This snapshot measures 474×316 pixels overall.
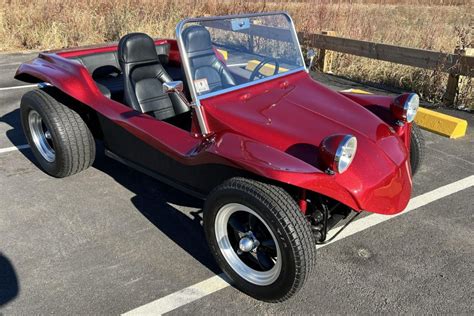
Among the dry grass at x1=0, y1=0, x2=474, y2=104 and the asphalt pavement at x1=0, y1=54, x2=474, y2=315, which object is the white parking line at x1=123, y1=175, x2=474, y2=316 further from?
the dry grass at x1=0, y1=0, x2=474, y2=104

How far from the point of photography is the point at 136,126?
302cm

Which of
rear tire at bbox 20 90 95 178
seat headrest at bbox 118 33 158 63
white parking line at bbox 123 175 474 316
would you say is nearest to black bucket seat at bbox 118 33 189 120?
seat headrest at bbox 118 33 158 63

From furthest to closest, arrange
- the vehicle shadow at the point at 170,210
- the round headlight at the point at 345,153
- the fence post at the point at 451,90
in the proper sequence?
the fence post at the point at 451,90 < the vehicle shadow at the point at 170,210 < the round headlight at the point at 345,153

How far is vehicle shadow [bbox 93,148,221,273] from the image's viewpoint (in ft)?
9.46

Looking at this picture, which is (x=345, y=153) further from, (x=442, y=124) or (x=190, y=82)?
(x=442, y=124)

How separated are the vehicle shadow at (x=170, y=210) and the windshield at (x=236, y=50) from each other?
965 mm

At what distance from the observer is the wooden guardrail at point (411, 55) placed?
17.7ft

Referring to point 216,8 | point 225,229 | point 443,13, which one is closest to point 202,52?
point 225,229

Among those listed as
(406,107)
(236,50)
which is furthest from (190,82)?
(406,107)

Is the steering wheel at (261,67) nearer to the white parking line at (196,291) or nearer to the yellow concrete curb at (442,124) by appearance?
the white parking line at (196,291)

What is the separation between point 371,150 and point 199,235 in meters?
1.30

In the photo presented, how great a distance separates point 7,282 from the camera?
2.54 metres

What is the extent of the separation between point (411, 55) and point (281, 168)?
Answer: 180 inches

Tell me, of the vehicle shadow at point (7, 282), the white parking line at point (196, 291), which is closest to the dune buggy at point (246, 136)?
the white parking line at point (196, 291)
